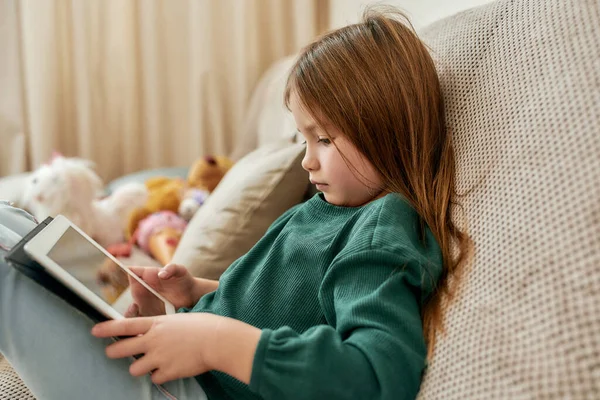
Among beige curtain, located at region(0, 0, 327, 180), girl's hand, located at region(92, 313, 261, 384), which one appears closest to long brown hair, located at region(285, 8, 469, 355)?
girl's hand, located at region(92, 313, 261, 384)

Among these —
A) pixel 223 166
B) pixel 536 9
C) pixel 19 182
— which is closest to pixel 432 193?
pixel 536 9

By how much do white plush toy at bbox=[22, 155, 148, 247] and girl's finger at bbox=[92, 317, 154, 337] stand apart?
0.99 metres

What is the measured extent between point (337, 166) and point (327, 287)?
19 cm

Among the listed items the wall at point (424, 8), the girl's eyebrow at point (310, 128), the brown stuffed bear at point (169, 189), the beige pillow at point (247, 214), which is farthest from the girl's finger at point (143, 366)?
the brown stuffed bear at point (169, 189)

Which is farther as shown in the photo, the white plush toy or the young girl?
the white plush toy

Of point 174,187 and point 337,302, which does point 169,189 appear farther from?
point 337,302

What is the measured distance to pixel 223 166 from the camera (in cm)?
185

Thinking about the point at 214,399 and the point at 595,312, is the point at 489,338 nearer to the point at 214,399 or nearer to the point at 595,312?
the point at 595,312

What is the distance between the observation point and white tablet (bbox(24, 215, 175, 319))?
0.60 meters

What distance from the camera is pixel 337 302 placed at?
0.66 metres

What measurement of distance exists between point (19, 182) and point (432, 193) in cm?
144

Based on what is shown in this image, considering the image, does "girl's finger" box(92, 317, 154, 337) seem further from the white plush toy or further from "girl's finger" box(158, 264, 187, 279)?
the white plush toy

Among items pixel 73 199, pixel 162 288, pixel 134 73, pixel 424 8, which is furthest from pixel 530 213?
pixel 134 73

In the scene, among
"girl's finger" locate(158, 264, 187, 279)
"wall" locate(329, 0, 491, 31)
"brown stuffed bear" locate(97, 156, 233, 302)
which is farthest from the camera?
"brown stuffed bear" locate(97, 156, 233, 302)
